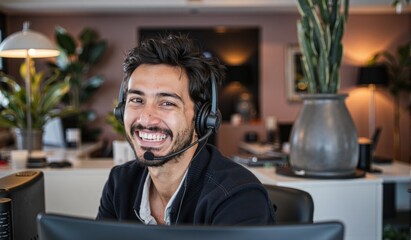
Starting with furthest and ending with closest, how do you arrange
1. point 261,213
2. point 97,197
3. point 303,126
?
point 97,197 < point 303,126 < point 261,213

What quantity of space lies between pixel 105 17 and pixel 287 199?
6.46 m

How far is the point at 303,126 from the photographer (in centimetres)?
247

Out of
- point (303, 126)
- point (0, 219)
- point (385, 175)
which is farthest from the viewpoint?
point (385, 175)

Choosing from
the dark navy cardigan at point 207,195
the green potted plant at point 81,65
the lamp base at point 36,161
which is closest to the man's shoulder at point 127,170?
the dark navy cardigan at point 207,195

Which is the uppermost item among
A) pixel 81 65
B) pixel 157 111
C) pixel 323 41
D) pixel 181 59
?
pixel 81 65

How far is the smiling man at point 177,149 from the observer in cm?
126

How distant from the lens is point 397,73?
25.0 feet

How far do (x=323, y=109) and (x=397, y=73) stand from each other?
18.5 ft

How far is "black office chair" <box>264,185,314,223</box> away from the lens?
1.63 metres

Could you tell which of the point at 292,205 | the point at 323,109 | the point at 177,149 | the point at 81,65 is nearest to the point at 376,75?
the point at 81,65

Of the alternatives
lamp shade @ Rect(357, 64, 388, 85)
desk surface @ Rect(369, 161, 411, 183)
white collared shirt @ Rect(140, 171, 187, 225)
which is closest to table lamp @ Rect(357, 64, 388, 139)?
lamp shade @ Rect(357, 64, 388, 85)

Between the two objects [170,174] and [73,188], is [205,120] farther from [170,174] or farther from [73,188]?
[73,188]

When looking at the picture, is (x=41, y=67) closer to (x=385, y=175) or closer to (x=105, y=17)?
(x=105, y=17)

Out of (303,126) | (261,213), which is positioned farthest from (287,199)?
(303,126)
